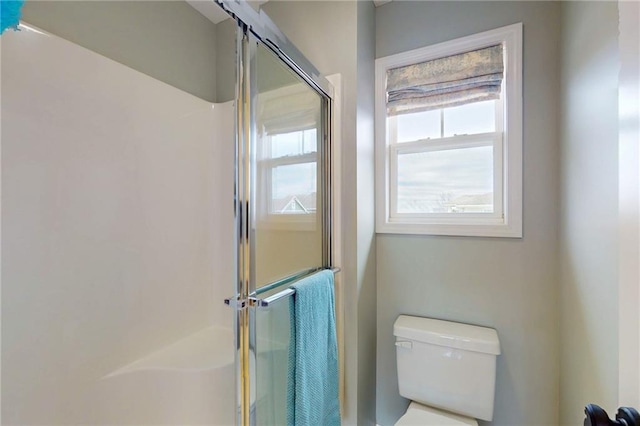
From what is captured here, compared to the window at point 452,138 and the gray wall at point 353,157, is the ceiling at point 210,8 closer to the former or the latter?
the gray wall at point 353,157

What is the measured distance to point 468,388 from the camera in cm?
129

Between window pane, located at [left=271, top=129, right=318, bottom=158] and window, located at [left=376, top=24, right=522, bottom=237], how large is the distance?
19.8 inches

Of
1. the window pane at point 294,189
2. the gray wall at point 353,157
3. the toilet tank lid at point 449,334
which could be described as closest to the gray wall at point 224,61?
the gray wall at point 353,157

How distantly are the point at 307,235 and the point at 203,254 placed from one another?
90 centimetres

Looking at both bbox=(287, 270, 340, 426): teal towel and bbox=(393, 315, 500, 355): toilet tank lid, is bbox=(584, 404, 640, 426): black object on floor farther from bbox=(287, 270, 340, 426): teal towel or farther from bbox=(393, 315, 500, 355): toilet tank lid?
bbox=(393, 315, 500, 355): toilet tank lid

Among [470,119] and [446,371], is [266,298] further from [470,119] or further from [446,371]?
[470,119]

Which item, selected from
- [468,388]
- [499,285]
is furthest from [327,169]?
[468,388]

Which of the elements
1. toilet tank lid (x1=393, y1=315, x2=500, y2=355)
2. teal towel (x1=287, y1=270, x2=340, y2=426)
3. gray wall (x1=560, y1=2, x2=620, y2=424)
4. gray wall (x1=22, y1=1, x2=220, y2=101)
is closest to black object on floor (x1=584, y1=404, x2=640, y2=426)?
gray wall (x1=560, y1=2, x2=620, y2=424)

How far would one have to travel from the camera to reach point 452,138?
1531mm

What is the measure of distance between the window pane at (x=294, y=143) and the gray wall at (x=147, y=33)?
0.99m

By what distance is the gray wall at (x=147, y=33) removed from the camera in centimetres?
124

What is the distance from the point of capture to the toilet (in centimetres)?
127

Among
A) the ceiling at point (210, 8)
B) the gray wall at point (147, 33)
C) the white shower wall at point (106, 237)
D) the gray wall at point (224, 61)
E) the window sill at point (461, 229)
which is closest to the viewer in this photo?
the white shower wall at point (106, 237)

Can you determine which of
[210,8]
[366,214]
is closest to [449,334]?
[366,214]
